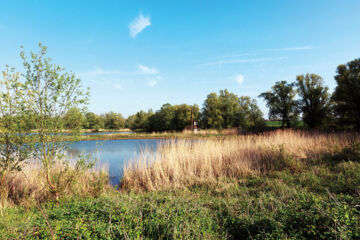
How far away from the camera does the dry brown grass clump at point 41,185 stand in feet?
15.0

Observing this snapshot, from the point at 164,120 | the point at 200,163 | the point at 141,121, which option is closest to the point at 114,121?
the point at 141,121

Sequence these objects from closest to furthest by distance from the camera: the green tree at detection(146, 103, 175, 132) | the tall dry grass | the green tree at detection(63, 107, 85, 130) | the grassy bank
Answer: the grassy bank → the green tree at detection(63, 107, 85, 130) → the tall dry grass → the green tree at detection(146, 103, 175, 132)

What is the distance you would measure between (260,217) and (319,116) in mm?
18733

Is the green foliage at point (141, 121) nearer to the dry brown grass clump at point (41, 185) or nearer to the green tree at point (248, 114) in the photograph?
the green tree at point (248, 114)

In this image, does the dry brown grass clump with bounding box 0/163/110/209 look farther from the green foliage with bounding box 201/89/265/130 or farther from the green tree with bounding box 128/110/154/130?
the green tree with bounding box 128/110/154/130

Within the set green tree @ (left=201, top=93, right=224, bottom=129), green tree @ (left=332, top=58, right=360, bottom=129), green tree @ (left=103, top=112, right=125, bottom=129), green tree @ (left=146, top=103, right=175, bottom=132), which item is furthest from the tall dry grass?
green tree @ (left=103, top=112, right=125, bottom=129)

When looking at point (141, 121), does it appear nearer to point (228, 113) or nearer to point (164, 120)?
point (164, 120)

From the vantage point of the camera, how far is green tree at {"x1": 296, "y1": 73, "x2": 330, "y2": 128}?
16859mm

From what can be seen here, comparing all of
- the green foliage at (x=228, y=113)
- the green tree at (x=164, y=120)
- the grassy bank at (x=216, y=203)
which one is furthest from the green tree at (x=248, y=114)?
the grassy bank at (x=216, y=203)

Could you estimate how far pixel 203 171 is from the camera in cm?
671

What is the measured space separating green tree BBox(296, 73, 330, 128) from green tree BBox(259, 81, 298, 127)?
7.35 ft

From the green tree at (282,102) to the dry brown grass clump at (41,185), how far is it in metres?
22.2

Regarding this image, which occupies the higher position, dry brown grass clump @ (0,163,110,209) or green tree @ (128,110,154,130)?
green tree @ (128,110,154,130)

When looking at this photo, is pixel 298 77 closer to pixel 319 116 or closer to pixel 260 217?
pixel 319 116
